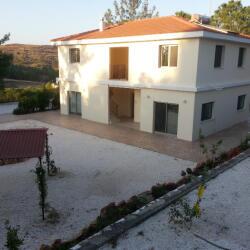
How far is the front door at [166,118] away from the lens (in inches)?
699

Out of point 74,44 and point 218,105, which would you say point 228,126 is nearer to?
point 218,105

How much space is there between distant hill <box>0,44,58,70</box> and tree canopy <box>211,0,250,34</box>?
4130cm

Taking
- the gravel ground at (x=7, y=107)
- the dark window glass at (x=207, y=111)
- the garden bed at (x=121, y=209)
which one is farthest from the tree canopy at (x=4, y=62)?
the gravel ground at (x=7, y=107)

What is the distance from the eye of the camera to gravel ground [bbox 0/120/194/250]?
27.7 feet

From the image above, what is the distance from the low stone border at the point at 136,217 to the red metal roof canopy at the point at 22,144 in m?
3.68

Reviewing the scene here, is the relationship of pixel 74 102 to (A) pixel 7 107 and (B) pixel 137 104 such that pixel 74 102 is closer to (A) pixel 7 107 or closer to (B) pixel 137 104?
(B) pixel 137 104

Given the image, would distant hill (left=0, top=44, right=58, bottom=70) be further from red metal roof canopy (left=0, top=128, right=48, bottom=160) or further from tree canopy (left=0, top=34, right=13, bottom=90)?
red metal roof canopy (left=0, top=128, right=48, bottom=160)

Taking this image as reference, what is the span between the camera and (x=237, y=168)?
12133mm

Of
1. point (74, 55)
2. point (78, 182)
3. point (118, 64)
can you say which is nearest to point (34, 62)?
point (74, 55)

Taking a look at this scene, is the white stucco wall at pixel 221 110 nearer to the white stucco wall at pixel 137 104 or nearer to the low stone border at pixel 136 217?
the white stucco wall at pixel 137 104

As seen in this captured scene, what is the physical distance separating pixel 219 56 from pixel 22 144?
13827 mm

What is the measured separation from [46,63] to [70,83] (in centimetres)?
4903

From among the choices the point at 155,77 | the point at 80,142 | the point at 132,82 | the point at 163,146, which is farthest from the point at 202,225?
the point at 132,82

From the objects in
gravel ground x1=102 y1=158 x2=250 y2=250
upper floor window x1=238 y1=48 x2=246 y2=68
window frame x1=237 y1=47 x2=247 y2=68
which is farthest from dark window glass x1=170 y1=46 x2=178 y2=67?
gravel ground x1=102 y1=158 x2=250 y2=250
